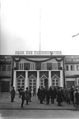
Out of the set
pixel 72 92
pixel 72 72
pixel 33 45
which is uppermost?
pixel 33 45

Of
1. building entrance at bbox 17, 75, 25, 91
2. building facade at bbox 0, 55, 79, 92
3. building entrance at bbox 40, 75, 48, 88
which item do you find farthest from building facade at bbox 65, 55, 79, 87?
building entrance at bbox 17, 75, 25, 91

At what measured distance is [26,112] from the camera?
882 mm

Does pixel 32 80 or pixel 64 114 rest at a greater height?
pixel 32 80

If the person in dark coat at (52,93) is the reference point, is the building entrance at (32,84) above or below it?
above

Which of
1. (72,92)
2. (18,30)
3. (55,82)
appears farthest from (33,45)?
(72,92)

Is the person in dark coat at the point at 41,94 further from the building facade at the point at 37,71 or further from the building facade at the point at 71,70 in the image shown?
the building facade at the point at 71,70

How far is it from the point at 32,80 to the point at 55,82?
143mm

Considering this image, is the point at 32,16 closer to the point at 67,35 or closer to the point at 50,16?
the point at 50,16

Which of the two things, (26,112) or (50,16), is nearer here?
(26,112)

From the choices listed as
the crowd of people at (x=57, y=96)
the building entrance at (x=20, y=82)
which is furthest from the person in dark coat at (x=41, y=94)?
the building entrance at (x=20, y=82)

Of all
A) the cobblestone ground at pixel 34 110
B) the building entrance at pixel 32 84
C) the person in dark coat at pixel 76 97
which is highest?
the building entrance at pixel 32 84

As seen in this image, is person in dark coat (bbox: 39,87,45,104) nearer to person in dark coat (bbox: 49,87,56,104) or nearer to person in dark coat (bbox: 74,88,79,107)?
person in dark coat (bbox: 49,87,56,104)

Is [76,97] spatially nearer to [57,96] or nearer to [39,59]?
[57,96]

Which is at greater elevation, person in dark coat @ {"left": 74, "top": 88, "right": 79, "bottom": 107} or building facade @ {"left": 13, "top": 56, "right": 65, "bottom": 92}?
building facade @ {"left": 13, "top": 56, "right": 65, "bottom": 92}
